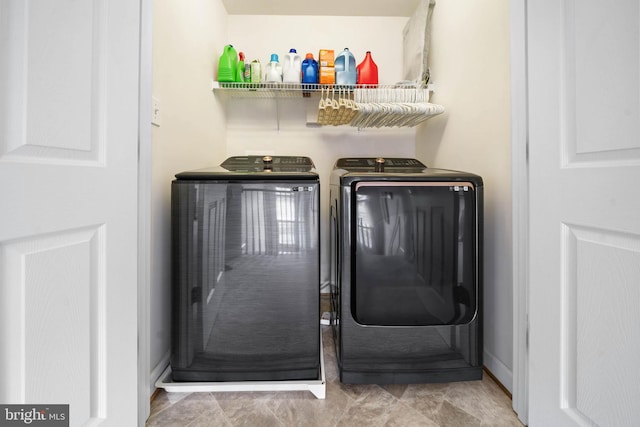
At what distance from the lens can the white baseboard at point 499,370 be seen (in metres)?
1.20

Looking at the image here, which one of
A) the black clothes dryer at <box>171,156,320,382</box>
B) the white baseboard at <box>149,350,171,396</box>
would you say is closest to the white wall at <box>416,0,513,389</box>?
the black clothes dryer at <box>171,156,320,382</box>

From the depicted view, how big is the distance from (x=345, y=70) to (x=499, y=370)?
6.43ft

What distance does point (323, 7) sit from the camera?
2.19 meters

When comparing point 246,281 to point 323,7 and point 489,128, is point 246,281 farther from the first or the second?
point 323,7

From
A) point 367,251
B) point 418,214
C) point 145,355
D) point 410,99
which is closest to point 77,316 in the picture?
point 145,355

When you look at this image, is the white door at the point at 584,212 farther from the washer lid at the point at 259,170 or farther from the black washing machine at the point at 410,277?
the washer lid at the point at 259,170

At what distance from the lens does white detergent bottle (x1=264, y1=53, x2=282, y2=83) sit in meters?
1.98

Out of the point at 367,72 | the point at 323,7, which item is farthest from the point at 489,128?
the point at 323,7

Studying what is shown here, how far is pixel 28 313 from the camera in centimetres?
67

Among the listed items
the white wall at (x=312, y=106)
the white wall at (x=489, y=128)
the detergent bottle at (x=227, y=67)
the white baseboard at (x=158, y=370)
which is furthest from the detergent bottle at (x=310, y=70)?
the white baseboard at (x=158, y=370)

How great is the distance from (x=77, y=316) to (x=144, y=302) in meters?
0.29

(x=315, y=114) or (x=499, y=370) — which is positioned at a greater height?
(x=315, y=114)

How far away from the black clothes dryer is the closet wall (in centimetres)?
18

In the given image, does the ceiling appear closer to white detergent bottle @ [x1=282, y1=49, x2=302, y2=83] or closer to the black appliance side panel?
white detergent bottle @ [x1=282, y1=49, x2=302, y2=83]
